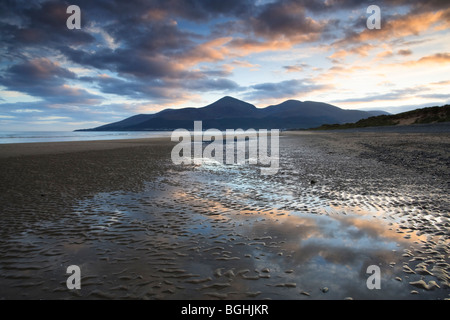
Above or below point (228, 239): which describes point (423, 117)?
above

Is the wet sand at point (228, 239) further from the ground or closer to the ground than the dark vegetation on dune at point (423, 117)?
closer to the ground

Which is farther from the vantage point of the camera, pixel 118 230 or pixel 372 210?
pixel 372 210

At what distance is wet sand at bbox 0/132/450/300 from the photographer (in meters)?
3.85

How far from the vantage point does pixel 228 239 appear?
18.6 feet

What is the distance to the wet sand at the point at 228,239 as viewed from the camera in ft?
12.6

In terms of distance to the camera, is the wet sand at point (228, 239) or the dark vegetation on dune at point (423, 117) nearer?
the wet sand at point (228, 239)

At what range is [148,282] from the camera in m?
3.96

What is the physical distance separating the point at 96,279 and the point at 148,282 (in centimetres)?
87

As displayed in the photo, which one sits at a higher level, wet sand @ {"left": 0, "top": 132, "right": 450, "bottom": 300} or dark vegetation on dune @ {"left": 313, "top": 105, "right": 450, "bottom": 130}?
dark vegetation on dune @ {"left": 313, "top": 105, "right": 450, "bottom": 130}

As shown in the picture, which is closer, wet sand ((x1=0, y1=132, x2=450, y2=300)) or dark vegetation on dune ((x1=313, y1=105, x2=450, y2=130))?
wet sand ((x1=0, y1=132, x2=450, y2=300))

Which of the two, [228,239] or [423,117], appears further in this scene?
[423,117]
